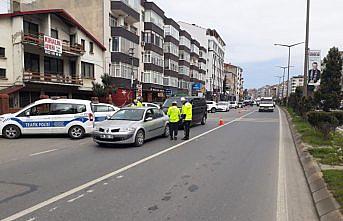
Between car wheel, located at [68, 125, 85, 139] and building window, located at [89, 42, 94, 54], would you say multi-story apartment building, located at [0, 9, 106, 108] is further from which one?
car wheel, located at [68, 125, 85, 139]

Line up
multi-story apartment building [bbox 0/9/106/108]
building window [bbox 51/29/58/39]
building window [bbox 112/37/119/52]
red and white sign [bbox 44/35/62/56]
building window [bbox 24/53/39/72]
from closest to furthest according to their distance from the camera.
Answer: multi-story apartment building [bbox 0/9/106/108] < red and white sign [bbox 44/35/62/56] < building window [bbox 24/53/39/72] < building window [bbox 51/29/58/39] < building window [bbox 112/37/119/52]

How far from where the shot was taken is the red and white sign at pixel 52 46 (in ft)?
89.2

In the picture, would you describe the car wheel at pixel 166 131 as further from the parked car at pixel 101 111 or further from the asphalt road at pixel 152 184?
the parked car at pixel 101 111

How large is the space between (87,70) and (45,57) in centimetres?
574

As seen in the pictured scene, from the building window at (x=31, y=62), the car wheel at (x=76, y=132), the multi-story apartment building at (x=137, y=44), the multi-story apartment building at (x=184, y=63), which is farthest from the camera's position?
the multi-story apartment building at (x=184, y=63)

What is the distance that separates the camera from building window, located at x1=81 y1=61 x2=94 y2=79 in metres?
34.4

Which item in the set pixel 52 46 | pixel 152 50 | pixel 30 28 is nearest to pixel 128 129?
pixel 52 46

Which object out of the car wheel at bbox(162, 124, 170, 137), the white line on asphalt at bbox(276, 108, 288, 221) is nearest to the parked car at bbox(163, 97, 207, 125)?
the car wheel at bbox(162, 124, 170, 137)

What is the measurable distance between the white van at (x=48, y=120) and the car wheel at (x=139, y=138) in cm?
360

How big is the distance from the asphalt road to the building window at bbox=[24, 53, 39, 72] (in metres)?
19.5

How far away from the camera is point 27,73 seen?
27.1 metres

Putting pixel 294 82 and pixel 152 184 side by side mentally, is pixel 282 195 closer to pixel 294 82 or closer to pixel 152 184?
pixel 152 184

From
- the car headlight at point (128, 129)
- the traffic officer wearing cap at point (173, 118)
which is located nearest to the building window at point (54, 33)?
the traffic officer wearing cap at point (173, 118)

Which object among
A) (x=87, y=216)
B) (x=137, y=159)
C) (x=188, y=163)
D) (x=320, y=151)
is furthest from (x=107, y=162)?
(x=320, y=151)
